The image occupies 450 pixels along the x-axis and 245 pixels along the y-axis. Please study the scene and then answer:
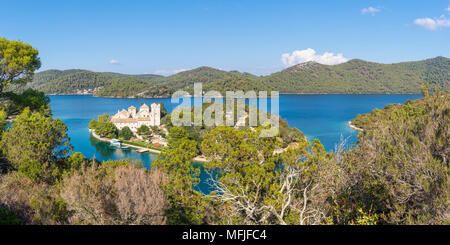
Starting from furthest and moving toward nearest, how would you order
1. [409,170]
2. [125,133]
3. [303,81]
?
[303,81]
[125,133]
[409,170]

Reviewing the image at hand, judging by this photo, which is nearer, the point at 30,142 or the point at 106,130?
the point at 30,142

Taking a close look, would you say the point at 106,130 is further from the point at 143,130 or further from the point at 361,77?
the point at 361,77

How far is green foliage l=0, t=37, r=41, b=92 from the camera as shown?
9.56 m

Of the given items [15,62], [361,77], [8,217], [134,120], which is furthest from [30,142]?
[361,77]

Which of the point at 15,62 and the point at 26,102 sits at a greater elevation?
the point at 15,62

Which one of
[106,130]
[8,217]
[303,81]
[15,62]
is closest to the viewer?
[8,217]

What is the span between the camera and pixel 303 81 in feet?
541

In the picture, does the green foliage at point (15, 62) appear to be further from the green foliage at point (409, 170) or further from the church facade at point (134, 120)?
the church facade at point (134, 120)

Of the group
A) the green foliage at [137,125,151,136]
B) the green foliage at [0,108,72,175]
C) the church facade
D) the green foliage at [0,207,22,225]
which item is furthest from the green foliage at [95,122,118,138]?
the green foliage at [0,207,22,225]

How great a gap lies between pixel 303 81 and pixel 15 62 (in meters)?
167

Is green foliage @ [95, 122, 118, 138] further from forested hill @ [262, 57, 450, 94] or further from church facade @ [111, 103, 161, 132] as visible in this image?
forested hill @ [262, 57, 450, 94]

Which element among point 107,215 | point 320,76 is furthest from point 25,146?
point 320,76

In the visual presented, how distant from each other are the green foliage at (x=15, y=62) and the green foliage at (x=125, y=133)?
2980cm
